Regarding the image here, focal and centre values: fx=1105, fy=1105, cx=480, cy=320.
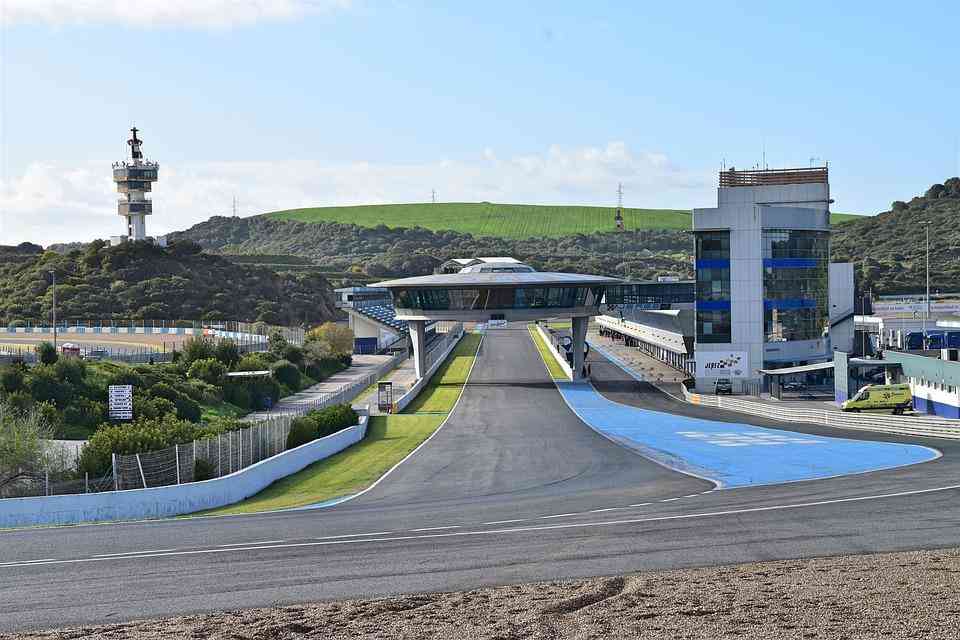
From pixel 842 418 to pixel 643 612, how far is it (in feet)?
146

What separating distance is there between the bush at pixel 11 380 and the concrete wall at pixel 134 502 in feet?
85.2

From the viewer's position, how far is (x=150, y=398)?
64.8 metres

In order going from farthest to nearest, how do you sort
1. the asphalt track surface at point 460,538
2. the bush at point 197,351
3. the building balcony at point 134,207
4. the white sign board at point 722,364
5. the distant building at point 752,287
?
the building balcony at point 134,207, the bush at point 197,351, the distant building at point 752,287, the white sign board at point 722,364, the asphalt track surface at point 460,538

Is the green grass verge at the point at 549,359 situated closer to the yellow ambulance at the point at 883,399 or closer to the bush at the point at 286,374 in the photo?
the bush at the point at 286,374

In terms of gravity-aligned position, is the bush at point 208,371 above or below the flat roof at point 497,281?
below

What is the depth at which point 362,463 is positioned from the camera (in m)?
46.5

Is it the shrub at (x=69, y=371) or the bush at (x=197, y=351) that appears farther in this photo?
the bush at (x=197, y=351)

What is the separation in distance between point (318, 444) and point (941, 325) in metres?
75.9

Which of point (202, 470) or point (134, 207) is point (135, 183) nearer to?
point (134, 207)

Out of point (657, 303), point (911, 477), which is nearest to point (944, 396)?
point (911, 477)

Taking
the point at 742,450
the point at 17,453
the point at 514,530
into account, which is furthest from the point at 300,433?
the point at 514,530

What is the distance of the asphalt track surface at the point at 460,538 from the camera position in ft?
68.9

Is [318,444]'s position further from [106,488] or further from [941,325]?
[941,325]

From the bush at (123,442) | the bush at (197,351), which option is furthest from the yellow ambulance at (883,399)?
the bush at (197,351)
